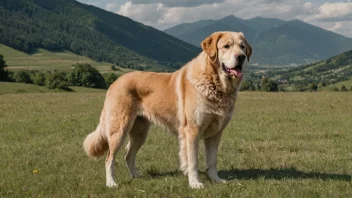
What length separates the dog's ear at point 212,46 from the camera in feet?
24.5

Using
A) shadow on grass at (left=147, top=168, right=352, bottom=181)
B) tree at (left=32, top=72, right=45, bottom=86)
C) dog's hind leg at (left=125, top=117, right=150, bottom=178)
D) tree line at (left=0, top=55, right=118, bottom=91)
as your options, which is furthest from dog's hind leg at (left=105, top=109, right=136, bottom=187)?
tree at (left=32, top=72, right=45, bottom=86)

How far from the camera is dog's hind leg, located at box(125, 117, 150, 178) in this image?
8.91m

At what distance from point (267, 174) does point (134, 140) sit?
3.04 meters

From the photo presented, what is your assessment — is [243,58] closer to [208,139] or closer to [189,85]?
[189,85]

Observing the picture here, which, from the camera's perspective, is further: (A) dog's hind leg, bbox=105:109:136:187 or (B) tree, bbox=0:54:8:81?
(B) tree, bbox=0:54:8:81

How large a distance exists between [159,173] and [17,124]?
32.8 ft

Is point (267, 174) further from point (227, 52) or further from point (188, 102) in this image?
point (227, 52)

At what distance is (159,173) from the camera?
9039mm

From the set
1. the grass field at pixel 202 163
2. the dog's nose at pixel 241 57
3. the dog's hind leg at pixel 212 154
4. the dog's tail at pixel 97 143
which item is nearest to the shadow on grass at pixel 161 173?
the grass field at pixel 202 163

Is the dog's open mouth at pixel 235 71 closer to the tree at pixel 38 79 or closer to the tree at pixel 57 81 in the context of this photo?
the tree at pixel 57 81

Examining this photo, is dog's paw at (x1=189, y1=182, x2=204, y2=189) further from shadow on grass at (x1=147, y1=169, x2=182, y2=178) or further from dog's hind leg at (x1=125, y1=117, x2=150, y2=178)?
dog's hind leg at (x1=125, y1=117, x2=150, y2=178)

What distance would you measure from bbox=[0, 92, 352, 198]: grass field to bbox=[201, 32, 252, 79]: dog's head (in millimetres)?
2118

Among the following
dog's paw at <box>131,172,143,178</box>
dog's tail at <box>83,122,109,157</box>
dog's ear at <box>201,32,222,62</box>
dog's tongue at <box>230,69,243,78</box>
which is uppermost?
dog's ear at <box>201,32,222,62</box>

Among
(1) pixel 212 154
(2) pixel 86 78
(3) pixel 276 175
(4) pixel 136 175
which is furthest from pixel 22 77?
(3) pixel 276 175
